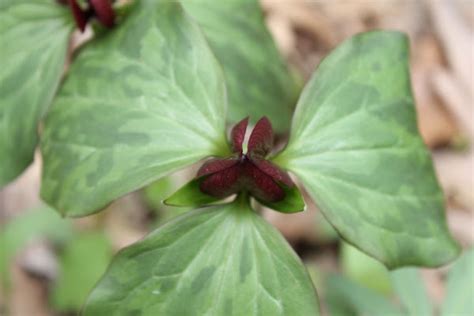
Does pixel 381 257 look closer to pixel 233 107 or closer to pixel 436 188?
pixel 436 188

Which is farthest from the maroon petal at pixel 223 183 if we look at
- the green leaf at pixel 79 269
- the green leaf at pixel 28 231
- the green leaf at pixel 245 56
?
the green leaf at pixel 28 231

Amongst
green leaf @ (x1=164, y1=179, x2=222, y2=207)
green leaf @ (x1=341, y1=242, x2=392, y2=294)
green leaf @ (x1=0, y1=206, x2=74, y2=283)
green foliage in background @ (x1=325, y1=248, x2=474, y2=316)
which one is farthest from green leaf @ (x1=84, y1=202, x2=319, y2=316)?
green leaf @ (x1=0, y1=206, x2=74, y2=283)

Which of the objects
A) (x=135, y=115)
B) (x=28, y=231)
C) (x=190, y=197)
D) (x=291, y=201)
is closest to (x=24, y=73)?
(x=135, y=115)

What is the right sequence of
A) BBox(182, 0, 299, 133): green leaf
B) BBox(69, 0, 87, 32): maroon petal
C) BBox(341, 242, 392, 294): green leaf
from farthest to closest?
BBox(341, 242, 392, 294): green leaf
BBox(182, 0, 299, 133): green leaf
BBox(69, 0, 87, 32): maroon petal

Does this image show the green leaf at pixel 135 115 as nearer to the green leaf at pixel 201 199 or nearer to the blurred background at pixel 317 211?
the green leaf at pixel 201 199

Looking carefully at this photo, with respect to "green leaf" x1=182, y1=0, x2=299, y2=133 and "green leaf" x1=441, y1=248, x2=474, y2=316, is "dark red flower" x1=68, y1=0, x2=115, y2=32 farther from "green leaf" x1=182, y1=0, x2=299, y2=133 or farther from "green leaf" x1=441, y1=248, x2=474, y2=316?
"green leaf" x1=441, y1=248, x2=474, y2=316
